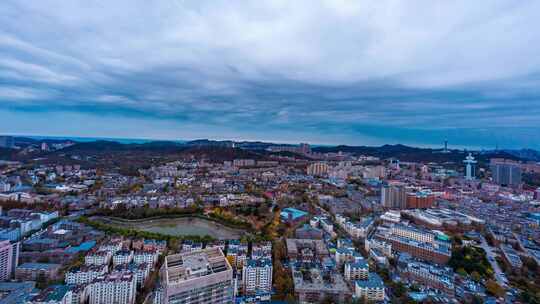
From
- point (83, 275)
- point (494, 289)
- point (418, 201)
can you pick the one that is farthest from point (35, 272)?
point (418, 201)

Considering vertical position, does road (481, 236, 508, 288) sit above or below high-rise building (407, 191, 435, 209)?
below

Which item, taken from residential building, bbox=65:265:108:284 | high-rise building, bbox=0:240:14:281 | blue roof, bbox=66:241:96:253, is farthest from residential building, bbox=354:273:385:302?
high-rise building, bbox=0:240:14:281

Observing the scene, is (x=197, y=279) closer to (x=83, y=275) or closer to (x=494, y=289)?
(x=83, y=275)

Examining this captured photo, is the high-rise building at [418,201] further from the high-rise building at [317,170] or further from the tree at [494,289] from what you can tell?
the high-rise building at [317,170]

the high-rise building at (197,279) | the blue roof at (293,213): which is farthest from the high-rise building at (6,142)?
the high-rise building at (197,279)

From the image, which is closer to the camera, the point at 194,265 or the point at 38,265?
the point at 194,265

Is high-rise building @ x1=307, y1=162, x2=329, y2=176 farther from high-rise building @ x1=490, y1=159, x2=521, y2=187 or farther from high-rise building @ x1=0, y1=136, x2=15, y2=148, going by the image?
high-rise building @ x1=0, y1=136, x2=15, y2=148
